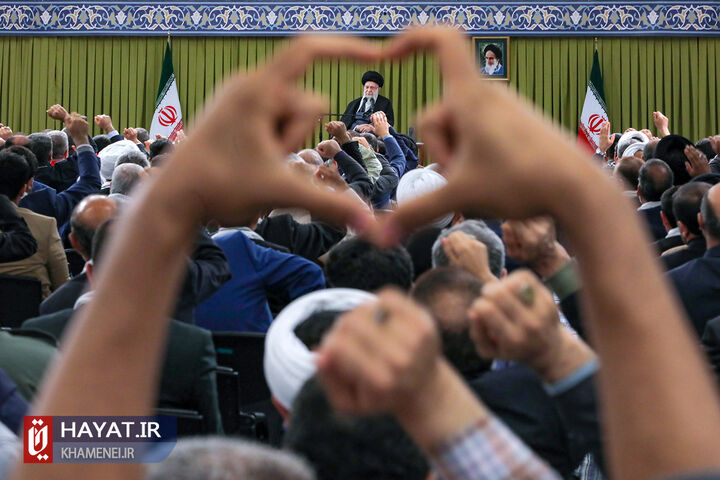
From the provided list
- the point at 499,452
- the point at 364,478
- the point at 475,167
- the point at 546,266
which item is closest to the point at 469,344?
the point at 546,266

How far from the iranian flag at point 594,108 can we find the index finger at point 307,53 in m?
12.4

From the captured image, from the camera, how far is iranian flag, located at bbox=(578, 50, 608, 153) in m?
12.9

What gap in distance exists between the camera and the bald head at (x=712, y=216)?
128 inches

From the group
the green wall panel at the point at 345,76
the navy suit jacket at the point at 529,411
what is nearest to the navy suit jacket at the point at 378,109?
the green wall panel at the point at 345,76

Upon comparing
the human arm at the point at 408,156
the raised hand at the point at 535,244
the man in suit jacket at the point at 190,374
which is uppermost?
the human arm at the point at 408,156

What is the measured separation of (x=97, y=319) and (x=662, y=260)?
3347 millimetres

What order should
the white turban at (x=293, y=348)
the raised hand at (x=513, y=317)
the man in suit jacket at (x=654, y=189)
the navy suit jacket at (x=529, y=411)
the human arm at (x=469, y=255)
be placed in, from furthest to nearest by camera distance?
the man in suit jacket at (x=654, y=189) < the human arm at (x=469, y=255) < the navy suit jacket at (x=529, y=411) < the white turban at (x=293, y=348) < the raised hand at (x=513, y=317)

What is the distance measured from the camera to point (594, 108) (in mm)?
13023

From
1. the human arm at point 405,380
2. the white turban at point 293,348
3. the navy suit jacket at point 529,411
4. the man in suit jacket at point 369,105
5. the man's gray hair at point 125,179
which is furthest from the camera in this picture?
the man in suit jacket at point 369,105

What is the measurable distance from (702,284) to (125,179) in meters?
2.46

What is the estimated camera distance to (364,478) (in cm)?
115

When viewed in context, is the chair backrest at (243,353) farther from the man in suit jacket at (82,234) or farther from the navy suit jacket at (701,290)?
the navy suit jacket at (701,290)

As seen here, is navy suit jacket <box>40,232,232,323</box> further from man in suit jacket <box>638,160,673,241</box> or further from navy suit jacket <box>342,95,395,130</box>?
navy suit jacket <box>342,95,395,130</box>

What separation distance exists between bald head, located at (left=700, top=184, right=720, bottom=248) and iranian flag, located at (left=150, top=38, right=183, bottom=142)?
10265mm
